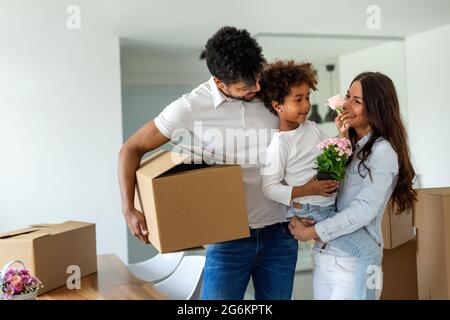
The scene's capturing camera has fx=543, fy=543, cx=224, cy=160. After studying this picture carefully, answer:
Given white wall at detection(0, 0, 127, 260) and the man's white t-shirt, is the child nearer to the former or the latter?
the man's white t-shirt

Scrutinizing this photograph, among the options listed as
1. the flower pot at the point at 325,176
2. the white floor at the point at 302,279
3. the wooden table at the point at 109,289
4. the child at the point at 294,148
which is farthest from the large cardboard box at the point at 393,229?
the white floor at the point at 302,279

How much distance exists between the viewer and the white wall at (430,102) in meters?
4.93

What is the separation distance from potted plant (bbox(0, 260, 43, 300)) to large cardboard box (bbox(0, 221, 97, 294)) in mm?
253

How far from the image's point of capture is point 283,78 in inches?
66.1

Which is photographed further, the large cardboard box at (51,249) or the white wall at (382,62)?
the white wall at (382,62)

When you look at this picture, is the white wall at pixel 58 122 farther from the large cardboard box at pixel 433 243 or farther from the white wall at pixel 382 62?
the large cardboard box at pixel 433 243

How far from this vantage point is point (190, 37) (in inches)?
185

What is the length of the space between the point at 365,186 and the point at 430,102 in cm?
399

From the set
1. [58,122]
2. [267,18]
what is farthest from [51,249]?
[267,18]

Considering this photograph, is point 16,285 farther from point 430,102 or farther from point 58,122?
point 430,102

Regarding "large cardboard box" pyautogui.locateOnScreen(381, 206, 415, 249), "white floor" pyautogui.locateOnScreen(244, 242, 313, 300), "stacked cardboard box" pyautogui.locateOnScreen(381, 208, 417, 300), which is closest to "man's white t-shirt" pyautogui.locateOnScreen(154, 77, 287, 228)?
"large cardboard box" pyautogui.locateOnScreen(381, 206, 415, 249)

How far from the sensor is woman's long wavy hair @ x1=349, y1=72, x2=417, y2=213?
5.07ft

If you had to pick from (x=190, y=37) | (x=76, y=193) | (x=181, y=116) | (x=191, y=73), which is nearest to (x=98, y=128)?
(x=76, y=193)
